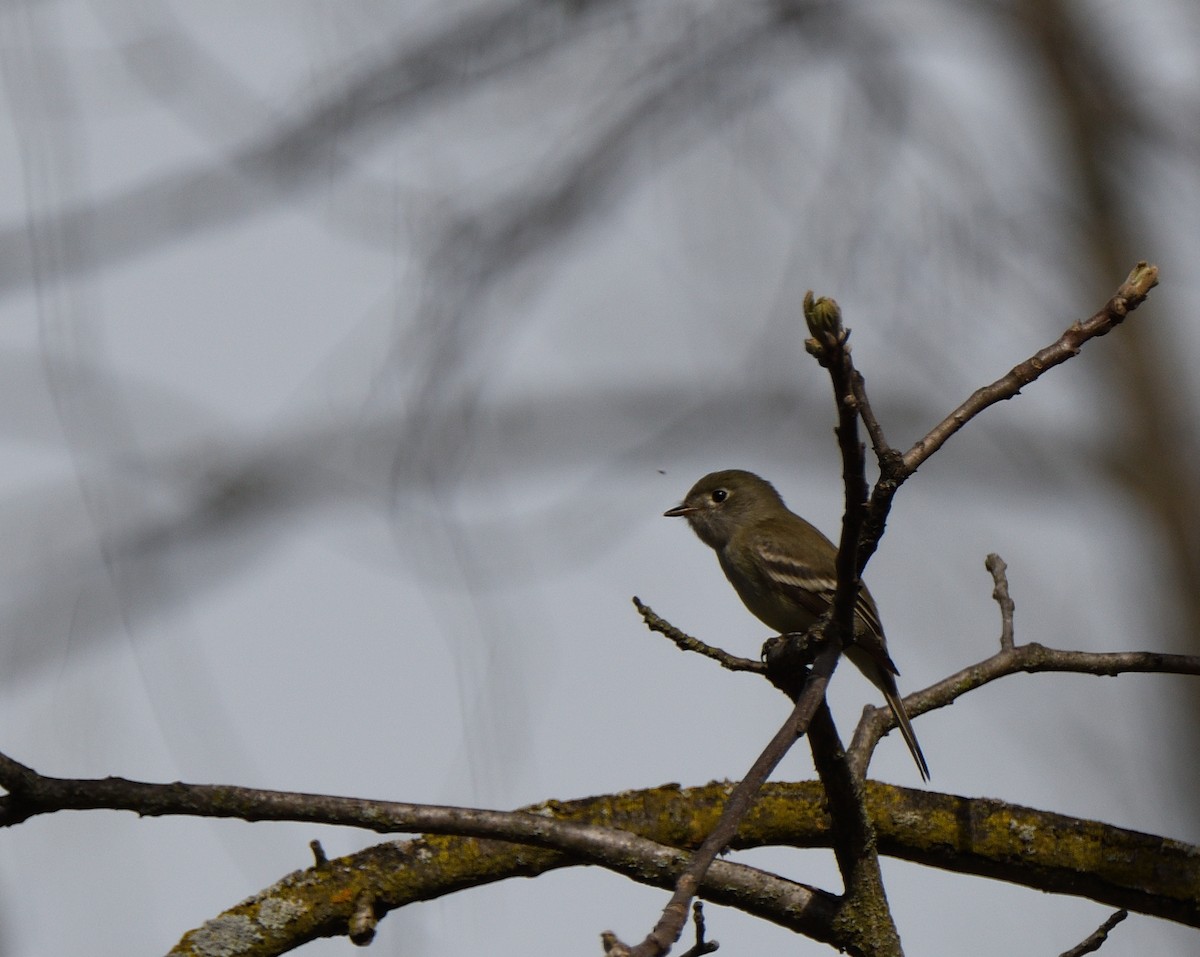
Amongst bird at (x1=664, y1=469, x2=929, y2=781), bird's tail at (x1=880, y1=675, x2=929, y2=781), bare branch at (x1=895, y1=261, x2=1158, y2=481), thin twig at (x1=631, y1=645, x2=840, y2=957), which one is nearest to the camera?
thin twig at (x1=631, y1=645, x2=840, y2=957)

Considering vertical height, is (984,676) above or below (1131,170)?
below

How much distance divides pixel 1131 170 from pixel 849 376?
417cm

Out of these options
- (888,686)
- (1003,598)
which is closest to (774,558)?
(888,686)

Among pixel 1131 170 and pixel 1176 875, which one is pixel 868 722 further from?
pixel 1131 170

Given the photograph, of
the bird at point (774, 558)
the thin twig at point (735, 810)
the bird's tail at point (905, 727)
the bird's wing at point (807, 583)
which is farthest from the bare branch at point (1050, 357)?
the bird's wing at point (807, 583)

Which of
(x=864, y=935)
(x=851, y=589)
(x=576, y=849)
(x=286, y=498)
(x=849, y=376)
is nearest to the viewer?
(x=849, y=376)

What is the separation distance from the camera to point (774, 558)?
5.68m

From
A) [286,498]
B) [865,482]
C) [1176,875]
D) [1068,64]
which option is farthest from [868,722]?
[1068,64]

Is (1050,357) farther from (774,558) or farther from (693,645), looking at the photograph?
(774,558)

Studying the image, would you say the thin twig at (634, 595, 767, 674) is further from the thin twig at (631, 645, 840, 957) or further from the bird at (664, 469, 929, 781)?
the bird at (664, 469, 929, 781)

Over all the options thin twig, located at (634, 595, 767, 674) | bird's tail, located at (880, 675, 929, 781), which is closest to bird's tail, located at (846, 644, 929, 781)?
bird's tail, located at (880, 675, 929, 781)

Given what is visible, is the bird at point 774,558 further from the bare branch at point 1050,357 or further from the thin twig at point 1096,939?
the bare branch at point 1050,357

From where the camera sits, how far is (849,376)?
78.8 inches

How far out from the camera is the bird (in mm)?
5207
